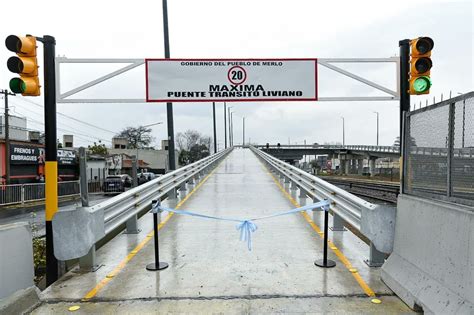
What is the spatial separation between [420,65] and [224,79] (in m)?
3.76

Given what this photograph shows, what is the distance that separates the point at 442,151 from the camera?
13.7 ft

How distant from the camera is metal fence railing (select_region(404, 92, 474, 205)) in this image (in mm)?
3730

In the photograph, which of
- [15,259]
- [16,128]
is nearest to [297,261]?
[15,259]

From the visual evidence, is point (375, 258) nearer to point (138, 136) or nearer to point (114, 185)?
point (114, 185)

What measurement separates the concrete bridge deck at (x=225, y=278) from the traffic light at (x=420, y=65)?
2984 mm

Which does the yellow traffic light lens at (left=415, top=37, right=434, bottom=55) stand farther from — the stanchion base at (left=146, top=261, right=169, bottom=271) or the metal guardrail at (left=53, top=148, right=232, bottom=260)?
the metal guardrail at (left=53, top=148, right=232, bottom=260)

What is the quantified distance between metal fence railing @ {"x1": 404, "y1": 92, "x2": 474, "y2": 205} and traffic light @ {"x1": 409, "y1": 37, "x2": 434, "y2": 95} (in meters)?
1.96

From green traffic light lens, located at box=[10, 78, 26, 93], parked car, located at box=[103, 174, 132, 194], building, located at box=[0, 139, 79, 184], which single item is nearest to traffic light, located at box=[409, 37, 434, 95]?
green traffic light lens, located at box=[10, 78, 26, 93]

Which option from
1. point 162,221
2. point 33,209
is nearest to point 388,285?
point 162,221

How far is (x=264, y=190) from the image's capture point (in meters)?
14.3

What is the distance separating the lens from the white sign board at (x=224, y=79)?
8094mm

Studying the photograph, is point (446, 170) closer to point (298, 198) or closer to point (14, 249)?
point (14, 249)

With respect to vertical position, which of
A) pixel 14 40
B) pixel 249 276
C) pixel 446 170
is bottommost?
pixel 249 276

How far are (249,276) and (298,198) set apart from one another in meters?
7.18
